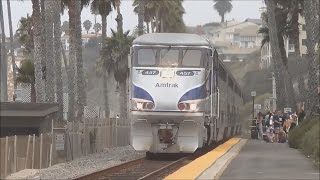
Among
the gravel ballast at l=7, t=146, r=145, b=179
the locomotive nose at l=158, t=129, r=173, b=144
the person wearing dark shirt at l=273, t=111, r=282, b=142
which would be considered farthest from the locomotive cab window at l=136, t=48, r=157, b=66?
the person wearing dark shirt at l=273, t=111, r=282, b=142

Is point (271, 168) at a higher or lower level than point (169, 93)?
lower

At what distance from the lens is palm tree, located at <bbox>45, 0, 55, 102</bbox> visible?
3103cm

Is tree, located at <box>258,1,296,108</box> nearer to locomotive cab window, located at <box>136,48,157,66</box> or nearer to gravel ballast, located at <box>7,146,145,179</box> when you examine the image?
gravel ballast, located at <box>7,146,145,179</box>

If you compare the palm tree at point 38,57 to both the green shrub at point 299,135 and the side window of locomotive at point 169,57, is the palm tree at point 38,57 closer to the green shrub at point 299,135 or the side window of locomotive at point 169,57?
the side window of locomotive at point 169,57

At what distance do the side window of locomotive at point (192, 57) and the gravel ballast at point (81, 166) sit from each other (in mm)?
4445

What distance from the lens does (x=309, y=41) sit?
27.5m

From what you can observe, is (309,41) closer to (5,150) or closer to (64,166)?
(64,166)

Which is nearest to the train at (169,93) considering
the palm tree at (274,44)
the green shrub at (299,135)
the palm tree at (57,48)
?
the green shrub at (299,135)

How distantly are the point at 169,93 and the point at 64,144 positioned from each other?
508 cm

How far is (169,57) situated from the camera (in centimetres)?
2272

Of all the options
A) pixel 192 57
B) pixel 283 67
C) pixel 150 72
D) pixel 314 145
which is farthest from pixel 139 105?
pixel 283 67

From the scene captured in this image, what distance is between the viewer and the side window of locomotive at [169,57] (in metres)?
22.6

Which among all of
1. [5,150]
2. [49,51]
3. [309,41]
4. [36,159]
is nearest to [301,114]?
[309,41]

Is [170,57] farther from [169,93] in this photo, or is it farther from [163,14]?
[163,14]
